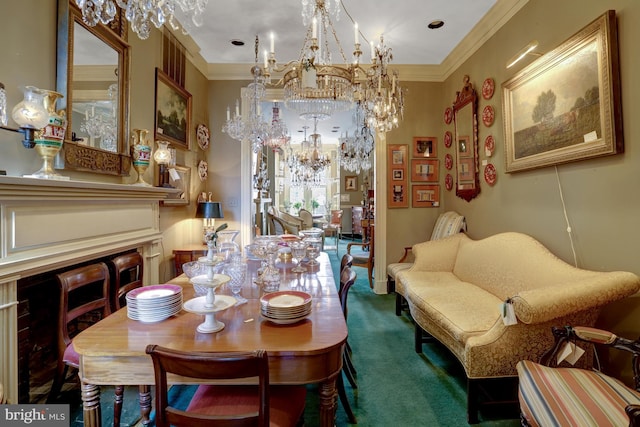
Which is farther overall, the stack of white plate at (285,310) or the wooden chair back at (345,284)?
the wooden chair back at (345,284)

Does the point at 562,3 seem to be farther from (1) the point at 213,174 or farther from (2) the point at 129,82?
(1) the point at 213,174

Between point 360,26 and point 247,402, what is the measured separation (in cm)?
347

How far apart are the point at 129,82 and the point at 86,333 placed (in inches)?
89.1

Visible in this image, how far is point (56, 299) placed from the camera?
80.8 inches

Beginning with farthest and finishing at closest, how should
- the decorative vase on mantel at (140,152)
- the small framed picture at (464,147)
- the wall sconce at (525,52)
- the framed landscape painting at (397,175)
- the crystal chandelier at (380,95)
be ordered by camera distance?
the framed landscape painting at (397,175) → the small framed picture at (464,147) → the decorative vase on mantel at (140,152) → the crystal chandelier at (380,95) → the wall sconce at (525,52)

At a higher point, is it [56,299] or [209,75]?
[209,75]

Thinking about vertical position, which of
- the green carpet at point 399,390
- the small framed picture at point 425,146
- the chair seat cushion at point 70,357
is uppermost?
the small framed picture at point 425,146

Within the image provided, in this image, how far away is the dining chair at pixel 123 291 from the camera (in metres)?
1.56

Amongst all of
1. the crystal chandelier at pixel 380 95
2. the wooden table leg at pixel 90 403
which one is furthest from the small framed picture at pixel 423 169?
the wooden table leg at pixel 90 403

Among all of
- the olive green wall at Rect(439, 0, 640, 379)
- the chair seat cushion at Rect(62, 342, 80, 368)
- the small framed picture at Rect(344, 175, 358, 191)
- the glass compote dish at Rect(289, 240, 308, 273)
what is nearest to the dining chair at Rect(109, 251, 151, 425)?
the chair seat cushion at Rect(62, 342, 80, 368)

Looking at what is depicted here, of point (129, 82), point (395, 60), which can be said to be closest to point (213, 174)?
point (129, 82)

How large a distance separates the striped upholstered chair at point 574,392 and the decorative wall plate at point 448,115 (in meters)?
3.09

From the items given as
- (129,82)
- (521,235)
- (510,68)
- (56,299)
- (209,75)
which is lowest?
(56,299)

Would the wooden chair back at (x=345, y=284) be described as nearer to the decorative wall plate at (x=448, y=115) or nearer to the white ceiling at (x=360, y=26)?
the white ceiling at (x=360, y=26)
